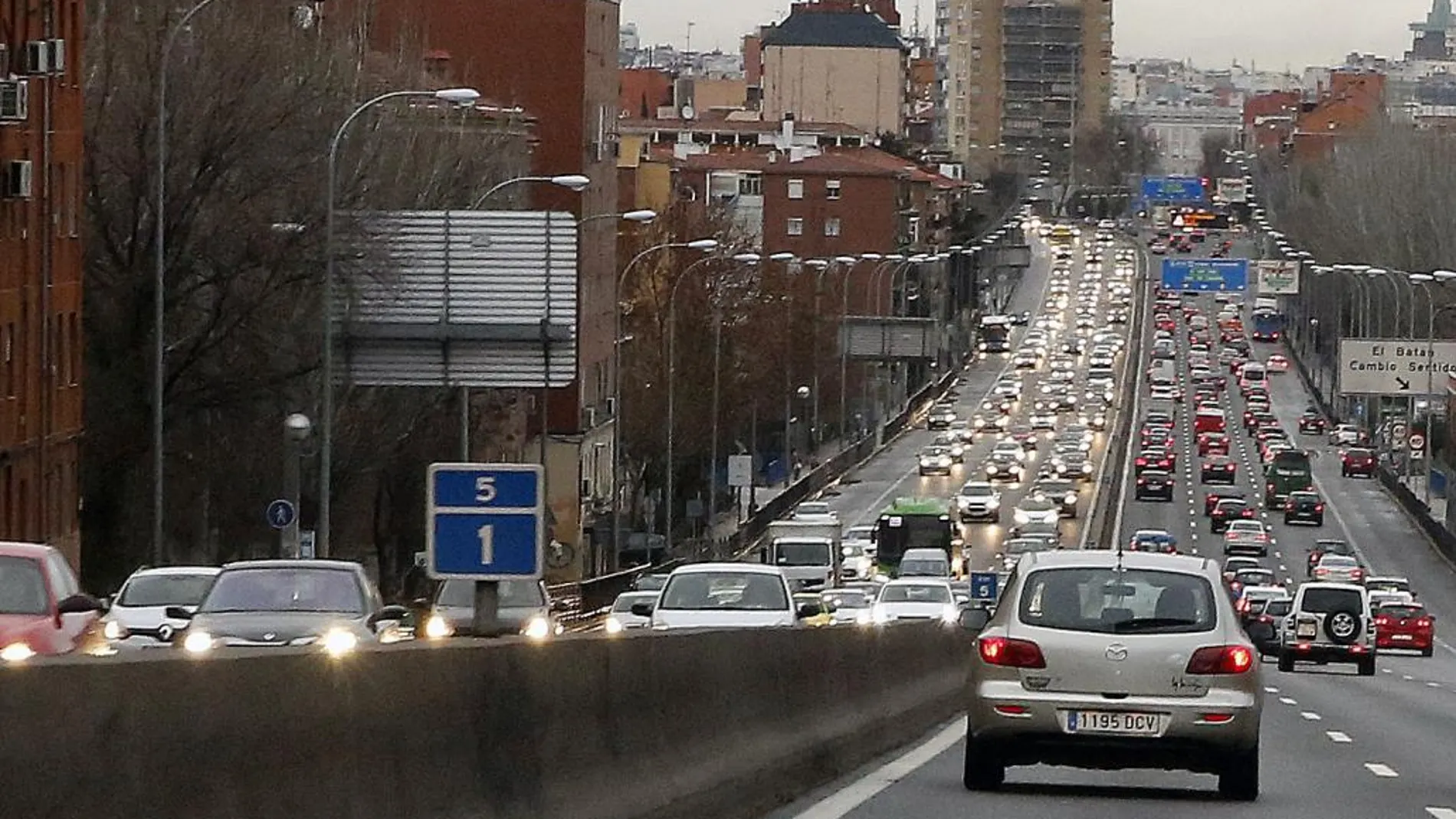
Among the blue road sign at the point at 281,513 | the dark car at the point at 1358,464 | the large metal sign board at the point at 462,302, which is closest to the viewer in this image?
the blue road sign at the point at 281,513

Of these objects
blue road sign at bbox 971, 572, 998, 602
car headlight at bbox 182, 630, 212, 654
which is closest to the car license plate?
car headlight at bbox 182, 630, 212, 654

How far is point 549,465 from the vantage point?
101 metres

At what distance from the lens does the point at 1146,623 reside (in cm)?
1797

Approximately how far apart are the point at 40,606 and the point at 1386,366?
296ft

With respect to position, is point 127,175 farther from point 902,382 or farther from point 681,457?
point 902,382

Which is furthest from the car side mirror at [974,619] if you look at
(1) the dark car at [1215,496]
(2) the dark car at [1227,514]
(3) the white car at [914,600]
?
(1) the dark car at [1215,496]

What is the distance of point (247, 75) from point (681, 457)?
163 feet

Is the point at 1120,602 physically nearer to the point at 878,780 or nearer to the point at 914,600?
the point at 878,780

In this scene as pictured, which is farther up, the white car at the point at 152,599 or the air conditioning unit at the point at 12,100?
the air conditioning unit at the point at 12,100

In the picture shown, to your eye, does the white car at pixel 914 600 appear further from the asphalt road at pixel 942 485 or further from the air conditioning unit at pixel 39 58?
the asphalt road at pixel 942 485

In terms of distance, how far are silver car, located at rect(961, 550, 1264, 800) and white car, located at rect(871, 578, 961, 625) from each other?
94.2 feet

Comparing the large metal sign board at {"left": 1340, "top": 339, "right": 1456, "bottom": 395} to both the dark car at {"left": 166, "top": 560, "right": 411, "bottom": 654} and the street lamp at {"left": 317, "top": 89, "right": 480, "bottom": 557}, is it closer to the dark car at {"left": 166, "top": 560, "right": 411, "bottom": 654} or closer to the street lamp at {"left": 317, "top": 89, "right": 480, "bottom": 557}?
the street lamp at {"left": 317, "top": 89, "right": 480, "bottom": 557}

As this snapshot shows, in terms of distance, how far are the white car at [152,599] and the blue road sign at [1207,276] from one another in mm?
126644

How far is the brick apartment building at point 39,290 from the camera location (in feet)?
188
